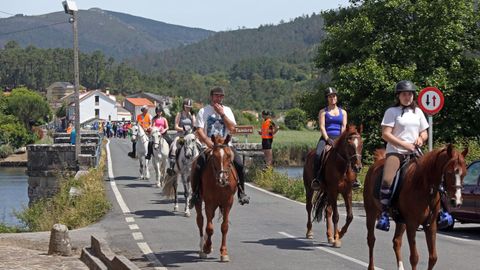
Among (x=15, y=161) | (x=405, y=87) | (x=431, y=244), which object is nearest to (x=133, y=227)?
(x=405, y=87)

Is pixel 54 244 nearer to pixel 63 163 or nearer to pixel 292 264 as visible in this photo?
pixel 292 264

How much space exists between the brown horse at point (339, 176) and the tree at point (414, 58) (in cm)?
2641

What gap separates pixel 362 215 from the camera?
18.8 meters

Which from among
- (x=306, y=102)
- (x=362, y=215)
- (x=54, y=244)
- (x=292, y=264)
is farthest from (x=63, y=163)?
(x=292, y=264)

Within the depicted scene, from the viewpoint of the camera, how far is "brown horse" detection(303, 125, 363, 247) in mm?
12548

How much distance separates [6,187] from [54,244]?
48.1m

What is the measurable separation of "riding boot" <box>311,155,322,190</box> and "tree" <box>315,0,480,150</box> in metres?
26.1

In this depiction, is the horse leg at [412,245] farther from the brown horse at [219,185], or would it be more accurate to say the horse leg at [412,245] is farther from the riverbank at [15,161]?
the riverbank at [15,161]

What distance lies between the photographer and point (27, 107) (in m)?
154

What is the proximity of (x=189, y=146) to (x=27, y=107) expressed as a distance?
465 feet

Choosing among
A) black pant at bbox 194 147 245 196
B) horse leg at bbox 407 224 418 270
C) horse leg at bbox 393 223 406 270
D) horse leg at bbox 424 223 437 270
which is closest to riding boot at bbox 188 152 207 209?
black pant at bbox 194 147 245 196

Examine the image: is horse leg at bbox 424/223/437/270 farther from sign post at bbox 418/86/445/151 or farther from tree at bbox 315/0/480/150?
tree at bbox 315/0/480/150

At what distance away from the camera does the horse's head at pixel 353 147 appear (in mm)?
12398

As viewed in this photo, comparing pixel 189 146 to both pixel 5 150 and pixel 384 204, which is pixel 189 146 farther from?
pixel 5 150
